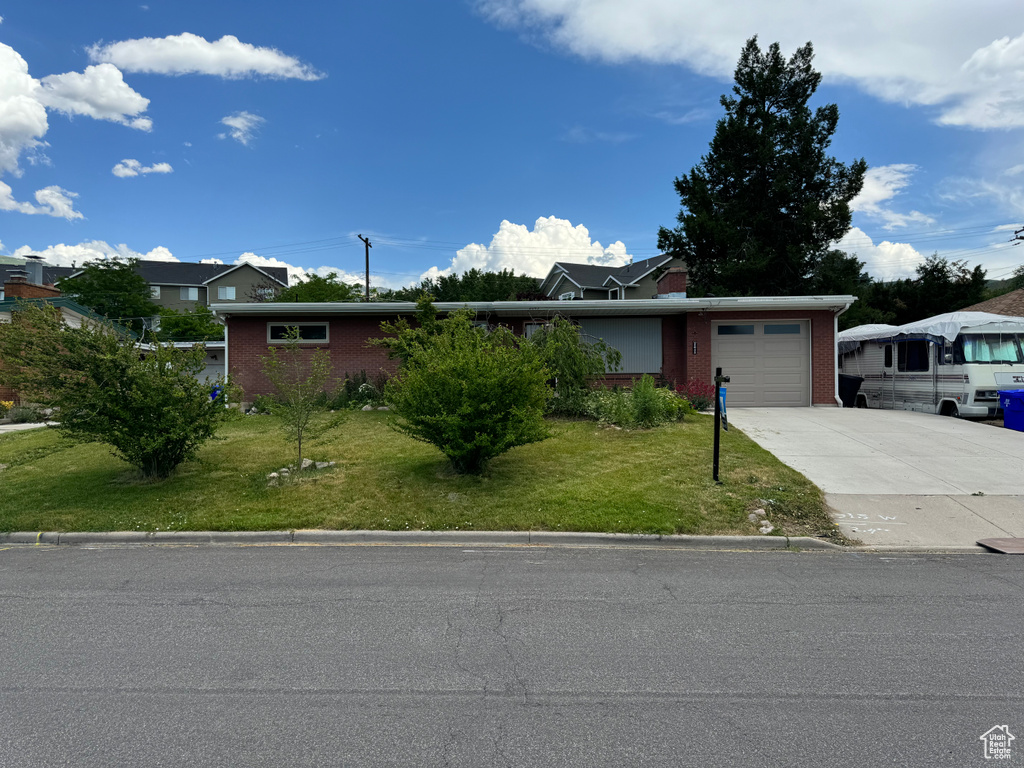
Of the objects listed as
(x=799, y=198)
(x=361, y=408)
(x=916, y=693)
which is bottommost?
(x=916, y=693)

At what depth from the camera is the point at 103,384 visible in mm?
7938

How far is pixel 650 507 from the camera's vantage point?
728 cm

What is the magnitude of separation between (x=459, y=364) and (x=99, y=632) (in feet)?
16.1

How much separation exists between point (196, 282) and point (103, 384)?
55.6 meters

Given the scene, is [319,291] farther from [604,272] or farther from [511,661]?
[511,661]

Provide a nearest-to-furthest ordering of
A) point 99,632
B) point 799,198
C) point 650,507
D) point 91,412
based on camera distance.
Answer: point 99,632, point 650,507, point 91,412, point 799,198

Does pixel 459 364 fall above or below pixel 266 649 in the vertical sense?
above

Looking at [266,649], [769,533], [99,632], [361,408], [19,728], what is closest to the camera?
[19,728]

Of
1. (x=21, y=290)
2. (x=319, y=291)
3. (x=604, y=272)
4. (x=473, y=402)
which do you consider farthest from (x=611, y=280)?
(x=473, y=402)

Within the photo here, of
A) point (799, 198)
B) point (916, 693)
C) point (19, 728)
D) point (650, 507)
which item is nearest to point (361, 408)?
point (650, 507)

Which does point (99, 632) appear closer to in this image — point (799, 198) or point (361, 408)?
point (361, 408)

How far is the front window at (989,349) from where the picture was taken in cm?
1445

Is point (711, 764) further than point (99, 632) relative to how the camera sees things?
No

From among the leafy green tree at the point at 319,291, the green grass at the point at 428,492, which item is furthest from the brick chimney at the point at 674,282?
the leafy green tree at the point at 319,291
